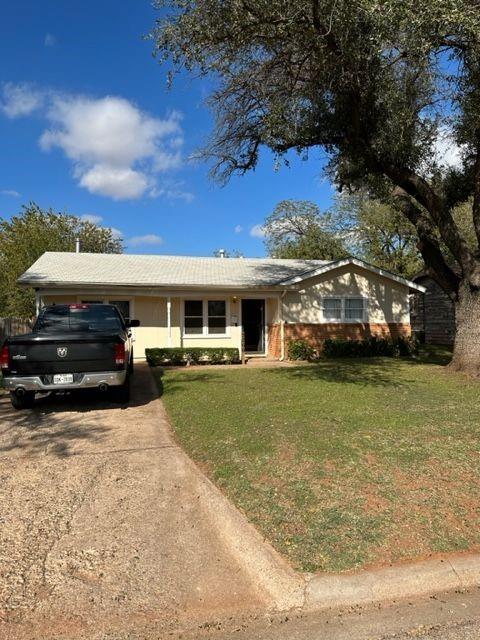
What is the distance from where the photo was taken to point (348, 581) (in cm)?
327

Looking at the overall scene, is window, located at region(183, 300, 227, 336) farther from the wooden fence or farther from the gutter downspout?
the wooden fence

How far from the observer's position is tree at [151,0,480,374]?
8.45 meters

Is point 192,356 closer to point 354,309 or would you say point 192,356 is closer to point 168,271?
point 168,271

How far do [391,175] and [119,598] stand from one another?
1178 cm

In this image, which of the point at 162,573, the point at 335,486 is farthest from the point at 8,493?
the point at 335,486


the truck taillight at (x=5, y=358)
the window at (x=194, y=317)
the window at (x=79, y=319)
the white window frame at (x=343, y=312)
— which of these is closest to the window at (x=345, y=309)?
the white window frame at (x=343, y=312)

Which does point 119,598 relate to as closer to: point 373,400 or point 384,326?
point 373,400

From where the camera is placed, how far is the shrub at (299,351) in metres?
17.3

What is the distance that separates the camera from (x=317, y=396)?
29.8 feet

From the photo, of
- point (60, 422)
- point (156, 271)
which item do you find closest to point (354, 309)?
point (156, 271)

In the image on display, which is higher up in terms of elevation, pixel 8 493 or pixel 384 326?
pixel 384 326

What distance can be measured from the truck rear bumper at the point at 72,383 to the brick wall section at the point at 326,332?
10418mm

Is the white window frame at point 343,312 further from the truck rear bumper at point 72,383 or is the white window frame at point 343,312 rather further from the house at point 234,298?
the truck rear bumper at point 72,383

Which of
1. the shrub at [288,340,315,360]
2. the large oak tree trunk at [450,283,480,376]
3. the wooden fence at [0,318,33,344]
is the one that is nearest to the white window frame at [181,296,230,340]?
the shrub at [288,340,315,360]
